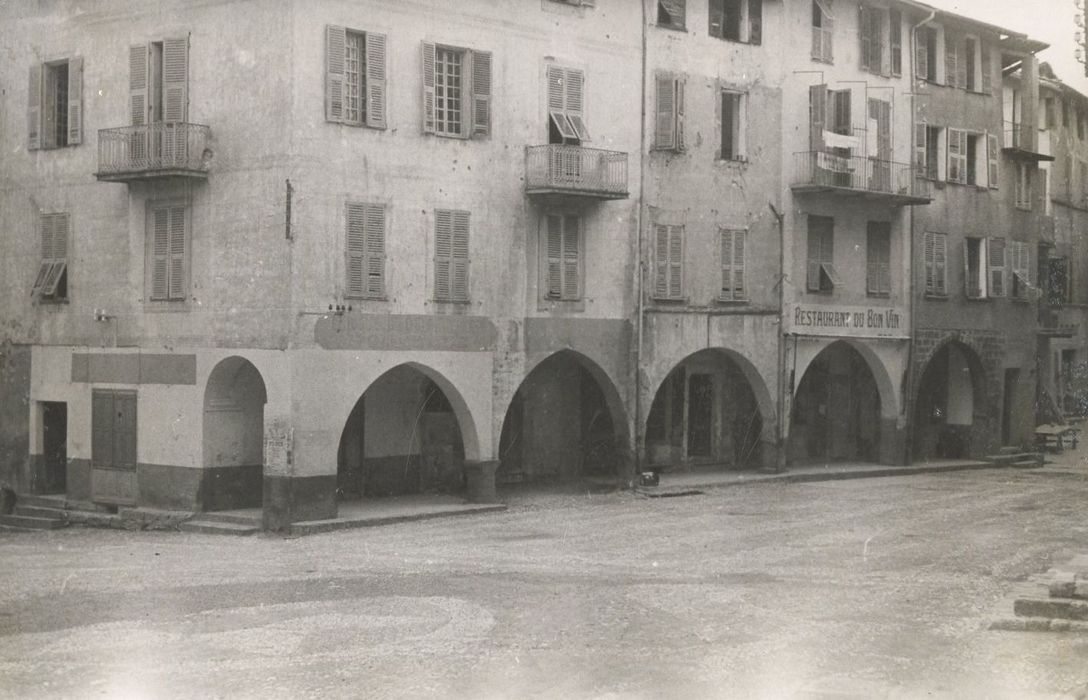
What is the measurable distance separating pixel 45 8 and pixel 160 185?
17.8 ft

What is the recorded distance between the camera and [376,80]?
86.9 feet

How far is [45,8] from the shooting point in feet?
96.9

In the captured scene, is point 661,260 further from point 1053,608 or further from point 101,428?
point 1053,608

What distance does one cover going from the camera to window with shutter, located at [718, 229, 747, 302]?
108ft

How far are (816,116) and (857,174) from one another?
6.00 ft

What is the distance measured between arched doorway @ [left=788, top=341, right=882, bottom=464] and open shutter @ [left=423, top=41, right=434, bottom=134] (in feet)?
46.1

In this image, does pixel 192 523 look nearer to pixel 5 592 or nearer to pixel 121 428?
pixel 121 428

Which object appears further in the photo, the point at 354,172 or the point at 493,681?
the point at 354,172

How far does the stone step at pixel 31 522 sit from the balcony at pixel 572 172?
36.8ft

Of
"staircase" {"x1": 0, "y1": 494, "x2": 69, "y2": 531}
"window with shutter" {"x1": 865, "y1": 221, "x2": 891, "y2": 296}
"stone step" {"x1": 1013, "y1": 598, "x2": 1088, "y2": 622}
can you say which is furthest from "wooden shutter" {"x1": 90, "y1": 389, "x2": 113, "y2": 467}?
"window with shutter" {"x1": 865, "y1": 221, "x2": 891, "y2": 296}

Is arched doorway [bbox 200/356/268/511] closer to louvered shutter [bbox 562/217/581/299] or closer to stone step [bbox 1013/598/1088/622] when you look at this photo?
louvered shutter [bbox 562/217/581/299]

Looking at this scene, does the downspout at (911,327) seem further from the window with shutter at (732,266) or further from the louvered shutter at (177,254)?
the louvered shutter at (177,254)

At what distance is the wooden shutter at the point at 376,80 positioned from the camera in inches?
1039

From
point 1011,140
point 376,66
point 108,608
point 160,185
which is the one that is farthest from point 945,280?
point 108,608
